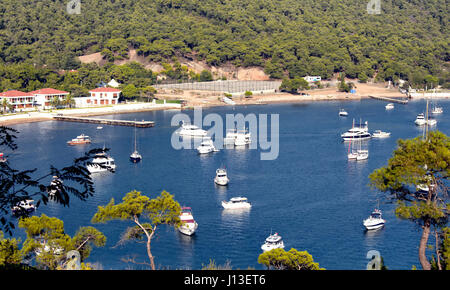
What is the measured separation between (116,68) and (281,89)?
26.6m

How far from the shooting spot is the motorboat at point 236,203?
3036cm

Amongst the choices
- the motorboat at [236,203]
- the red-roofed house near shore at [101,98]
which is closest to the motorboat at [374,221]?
the motorboat at [236,203]

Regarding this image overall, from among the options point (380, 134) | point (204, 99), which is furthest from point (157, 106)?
point (380, 134)

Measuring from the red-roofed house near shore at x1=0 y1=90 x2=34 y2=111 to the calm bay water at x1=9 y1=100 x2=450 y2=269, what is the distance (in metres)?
8.72

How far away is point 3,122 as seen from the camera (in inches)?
2360

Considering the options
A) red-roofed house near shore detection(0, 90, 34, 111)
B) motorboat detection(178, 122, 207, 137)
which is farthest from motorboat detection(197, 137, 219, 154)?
red-roofed house near shore detection(0, 90, 34, 111)

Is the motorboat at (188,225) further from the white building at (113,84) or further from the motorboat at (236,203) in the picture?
the white building at (113,84)

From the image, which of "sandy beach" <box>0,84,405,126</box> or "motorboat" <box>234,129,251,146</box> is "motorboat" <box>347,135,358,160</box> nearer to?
"motorboat" <box>234,129,251,146</box>

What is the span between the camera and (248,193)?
33.5 m

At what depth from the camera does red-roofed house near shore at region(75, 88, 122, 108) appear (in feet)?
240

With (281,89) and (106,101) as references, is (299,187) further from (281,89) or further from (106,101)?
(281,89)

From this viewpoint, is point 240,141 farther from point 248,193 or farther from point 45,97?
point 45,97
